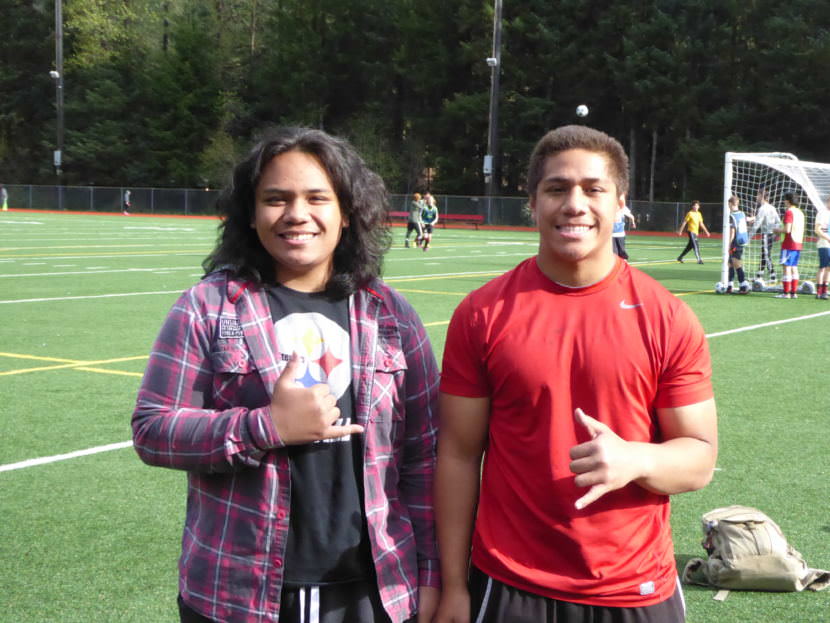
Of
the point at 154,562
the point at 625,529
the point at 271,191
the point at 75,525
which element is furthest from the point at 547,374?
the point at 75,525

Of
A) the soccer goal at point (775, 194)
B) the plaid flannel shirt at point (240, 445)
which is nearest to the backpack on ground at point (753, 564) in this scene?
the plaid flannel shirt at point (240, 445)

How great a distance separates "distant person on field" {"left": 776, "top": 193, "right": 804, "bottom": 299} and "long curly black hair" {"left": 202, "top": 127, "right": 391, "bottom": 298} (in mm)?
16275

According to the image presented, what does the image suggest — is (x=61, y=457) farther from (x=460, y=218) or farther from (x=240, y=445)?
(x=460, y=218)

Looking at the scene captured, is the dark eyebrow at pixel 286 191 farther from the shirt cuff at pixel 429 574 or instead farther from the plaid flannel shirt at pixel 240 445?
the shirt cuff at pixel 429 574

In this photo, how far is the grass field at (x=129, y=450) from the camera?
4.63m

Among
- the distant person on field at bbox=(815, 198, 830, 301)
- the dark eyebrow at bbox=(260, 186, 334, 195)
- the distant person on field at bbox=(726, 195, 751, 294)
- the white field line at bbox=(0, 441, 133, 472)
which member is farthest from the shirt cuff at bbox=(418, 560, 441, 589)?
the distant person on field at bbox=(726, 195, 751, 294)

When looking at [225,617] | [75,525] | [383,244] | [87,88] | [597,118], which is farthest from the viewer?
[87,88]

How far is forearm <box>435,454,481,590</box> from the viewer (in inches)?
102

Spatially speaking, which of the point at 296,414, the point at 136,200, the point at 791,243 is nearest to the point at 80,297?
the point at 791,243

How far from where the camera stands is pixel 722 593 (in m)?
4.71

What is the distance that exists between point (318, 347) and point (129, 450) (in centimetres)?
471

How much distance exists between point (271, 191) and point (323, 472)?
69 cm

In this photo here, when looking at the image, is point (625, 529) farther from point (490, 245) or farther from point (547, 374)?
point (490, 245)

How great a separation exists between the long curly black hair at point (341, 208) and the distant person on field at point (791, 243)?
16275mm
